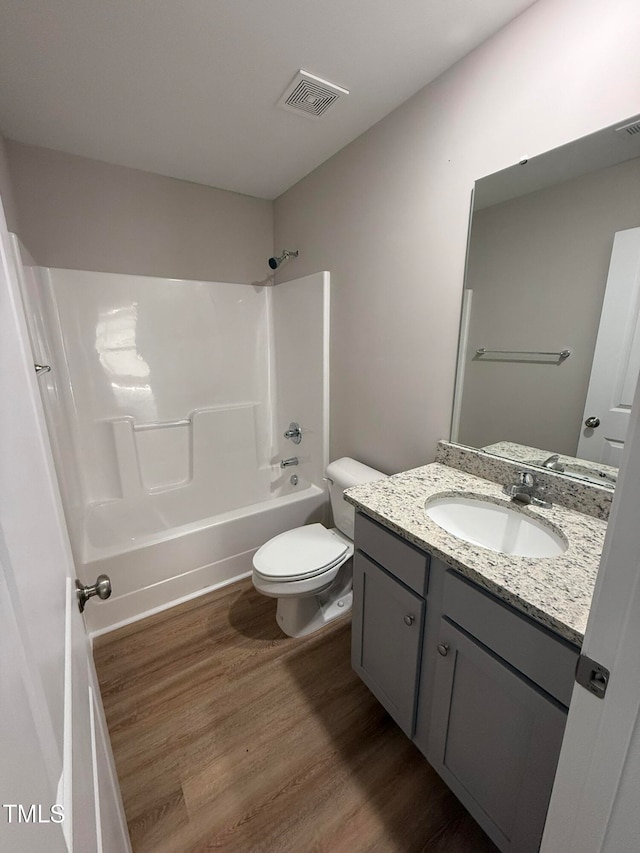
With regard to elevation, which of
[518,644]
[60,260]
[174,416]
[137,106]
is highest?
[137,106]

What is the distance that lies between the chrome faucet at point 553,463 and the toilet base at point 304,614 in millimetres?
1172

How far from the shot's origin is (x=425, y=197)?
1.45m

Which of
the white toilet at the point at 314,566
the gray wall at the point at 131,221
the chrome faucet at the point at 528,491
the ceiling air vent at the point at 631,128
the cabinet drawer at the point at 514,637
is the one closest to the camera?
the cabinet drawer at the point at 514,637

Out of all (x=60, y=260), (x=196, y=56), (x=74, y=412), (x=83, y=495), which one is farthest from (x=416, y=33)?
(x=83, y=495)

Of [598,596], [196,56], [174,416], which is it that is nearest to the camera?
[598,596]

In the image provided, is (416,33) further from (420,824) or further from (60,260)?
(420,824)

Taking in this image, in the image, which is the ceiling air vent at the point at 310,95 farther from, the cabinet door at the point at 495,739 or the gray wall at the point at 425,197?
the cabinet door at the point at 495,739

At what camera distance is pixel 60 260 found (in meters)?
1.95

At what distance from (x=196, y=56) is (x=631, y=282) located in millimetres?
1620

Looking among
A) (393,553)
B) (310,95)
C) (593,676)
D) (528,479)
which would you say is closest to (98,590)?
(393,553)

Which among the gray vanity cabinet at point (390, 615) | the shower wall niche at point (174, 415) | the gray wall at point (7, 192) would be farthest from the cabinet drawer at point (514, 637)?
the gray wall at point (7, 192)

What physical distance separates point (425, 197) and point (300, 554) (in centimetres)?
165

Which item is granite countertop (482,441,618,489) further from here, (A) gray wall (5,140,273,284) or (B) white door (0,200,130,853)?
(A) gray wall (5,140,273,284)

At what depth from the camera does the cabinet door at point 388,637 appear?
109 centimetres
